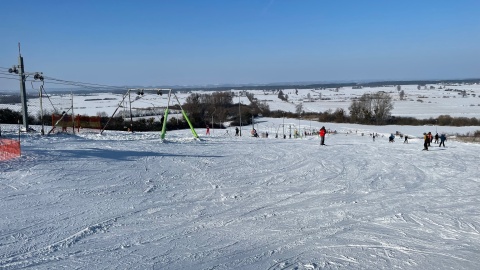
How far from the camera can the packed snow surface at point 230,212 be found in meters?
7.51

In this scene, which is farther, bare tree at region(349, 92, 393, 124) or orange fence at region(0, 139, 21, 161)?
bare tree at region(349, 92, 393, 124)

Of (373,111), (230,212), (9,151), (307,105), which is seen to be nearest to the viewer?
(230,212)

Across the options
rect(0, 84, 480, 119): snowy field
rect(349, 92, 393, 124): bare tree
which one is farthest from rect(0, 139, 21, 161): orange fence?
rect(349, 92, 393, 124): bare tree

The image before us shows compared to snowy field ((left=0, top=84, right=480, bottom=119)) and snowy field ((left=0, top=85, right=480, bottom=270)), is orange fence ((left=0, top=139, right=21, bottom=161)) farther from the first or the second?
snowy field ((left=0, top=84, right=480, bottom=119))

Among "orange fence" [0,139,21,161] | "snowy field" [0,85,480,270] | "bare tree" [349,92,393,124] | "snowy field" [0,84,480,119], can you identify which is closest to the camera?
"snowy field" [0,85,480,270]

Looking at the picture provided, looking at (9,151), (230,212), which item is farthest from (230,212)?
(9,151)

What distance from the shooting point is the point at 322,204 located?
11430mm

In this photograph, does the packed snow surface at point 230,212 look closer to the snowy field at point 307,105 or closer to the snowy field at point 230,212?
the snowy field at point 230,212

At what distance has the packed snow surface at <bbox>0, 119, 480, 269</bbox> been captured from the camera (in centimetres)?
751

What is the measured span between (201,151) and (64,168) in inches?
312

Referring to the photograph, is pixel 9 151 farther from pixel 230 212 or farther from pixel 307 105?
pixel 307 105

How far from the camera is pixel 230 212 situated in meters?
10.5

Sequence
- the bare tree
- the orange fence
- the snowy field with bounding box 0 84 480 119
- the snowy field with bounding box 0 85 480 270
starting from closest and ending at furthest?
1. the snowy field with bounding box 0 85 480 270
2. the orange fence
3. the snowy field with bounding box 0 84 480 119
4. the bare tree

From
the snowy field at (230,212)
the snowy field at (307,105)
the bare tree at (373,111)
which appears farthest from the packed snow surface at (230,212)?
the bare tree at (373,111)
